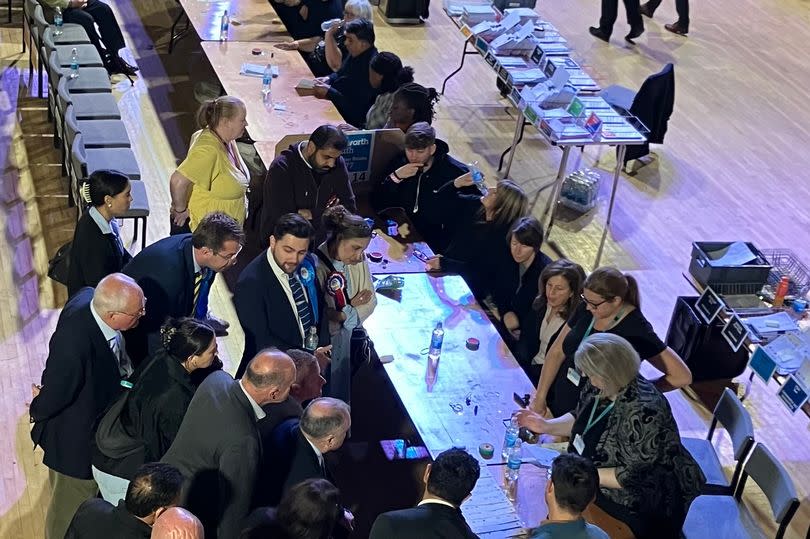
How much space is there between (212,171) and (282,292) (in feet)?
4.26

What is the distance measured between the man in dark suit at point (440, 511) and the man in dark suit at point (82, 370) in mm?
1558

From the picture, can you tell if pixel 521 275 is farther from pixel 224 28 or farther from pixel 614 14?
pixel 614 14

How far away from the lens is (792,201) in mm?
9344

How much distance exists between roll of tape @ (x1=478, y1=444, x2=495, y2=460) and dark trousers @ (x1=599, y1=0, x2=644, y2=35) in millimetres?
7712

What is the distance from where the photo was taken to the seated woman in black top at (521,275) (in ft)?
20.3

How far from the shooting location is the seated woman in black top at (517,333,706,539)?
477 cm

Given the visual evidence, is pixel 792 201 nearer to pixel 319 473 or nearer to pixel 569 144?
pixel 569 144

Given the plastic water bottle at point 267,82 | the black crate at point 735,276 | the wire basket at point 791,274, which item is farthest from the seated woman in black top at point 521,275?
the plastic water bottle at point 267,82

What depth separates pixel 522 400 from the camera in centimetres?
555

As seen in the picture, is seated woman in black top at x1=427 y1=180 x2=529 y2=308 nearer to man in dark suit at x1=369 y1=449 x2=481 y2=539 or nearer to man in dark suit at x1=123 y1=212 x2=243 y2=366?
man in dark suit at x1=123 y1=212 x2=243 y2=366

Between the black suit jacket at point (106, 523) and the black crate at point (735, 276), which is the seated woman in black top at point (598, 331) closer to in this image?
the black crate at point (735, 276)

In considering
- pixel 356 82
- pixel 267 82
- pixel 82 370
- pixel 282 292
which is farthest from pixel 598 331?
pixel 267 82

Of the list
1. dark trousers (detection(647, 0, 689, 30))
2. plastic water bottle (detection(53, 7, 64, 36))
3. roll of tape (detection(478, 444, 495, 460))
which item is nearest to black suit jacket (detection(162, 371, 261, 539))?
roll of tape (detection(478, 444, 495, 460))

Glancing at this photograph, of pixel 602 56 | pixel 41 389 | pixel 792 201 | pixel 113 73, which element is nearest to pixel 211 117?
pixel 41 389
